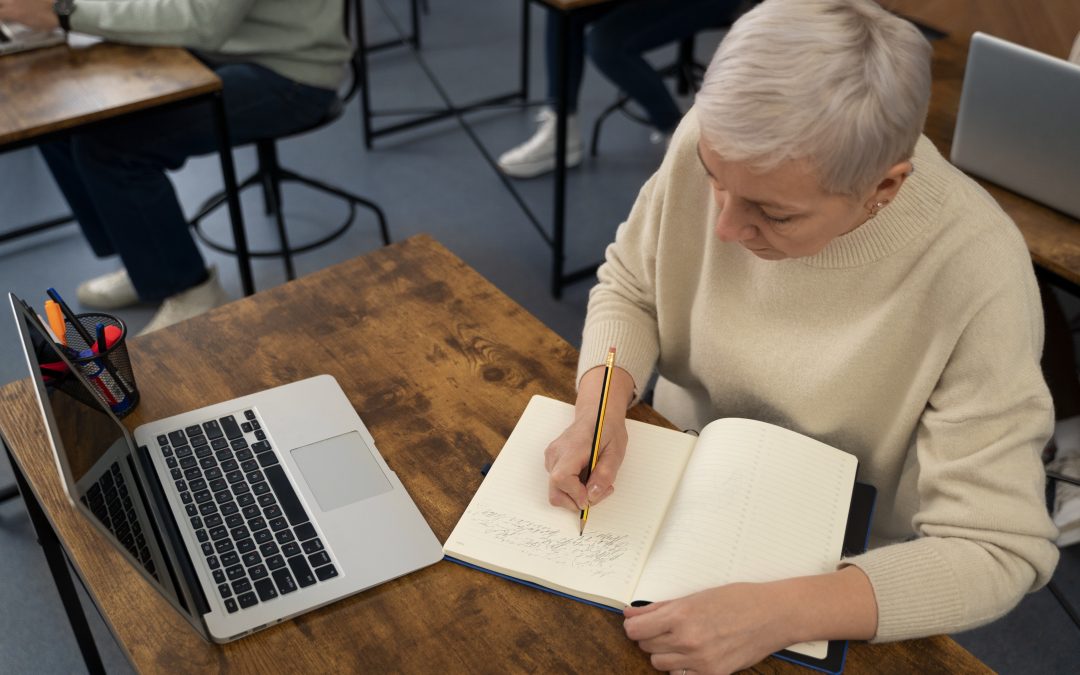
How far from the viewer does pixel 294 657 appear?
88 centimetres

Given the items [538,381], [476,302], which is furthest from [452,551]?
[476,302]

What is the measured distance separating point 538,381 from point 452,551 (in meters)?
0.29

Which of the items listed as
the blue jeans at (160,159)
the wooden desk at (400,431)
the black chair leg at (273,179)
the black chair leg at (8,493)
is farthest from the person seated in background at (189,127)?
the wooden desk at (400,431)

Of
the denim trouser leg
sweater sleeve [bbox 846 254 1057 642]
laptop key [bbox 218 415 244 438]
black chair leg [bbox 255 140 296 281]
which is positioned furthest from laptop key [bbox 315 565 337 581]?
the denim trouser leg

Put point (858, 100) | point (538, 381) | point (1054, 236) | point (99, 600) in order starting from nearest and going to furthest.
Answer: point (858, 100), point (99, 600), point (538, 381), point (1054, 236)

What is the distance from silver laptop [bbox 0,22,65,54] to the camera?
1976 millimetres

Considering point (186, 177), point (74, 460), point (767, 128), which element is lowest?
point (186, 177)

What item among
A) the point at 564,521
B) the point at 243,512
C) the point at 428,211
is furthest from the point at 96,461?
the point at 428,211

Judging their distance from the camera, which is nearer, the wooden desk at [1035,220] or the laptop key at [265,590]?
the laptop key at [265,590]

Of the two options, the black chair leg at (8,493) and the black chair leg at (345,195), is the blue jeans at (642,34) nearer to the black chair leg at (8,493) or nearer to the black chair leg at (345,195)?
the black chair leg at (345,195)

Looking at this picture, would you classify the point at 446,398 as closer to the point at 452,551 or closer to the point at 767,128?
the point at 452,551

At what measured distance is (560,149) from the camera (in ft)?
8.29

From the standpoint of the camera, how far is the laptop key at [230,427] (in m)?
1.11

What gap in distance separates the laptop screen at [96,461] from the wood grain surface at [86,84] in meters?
0.91
